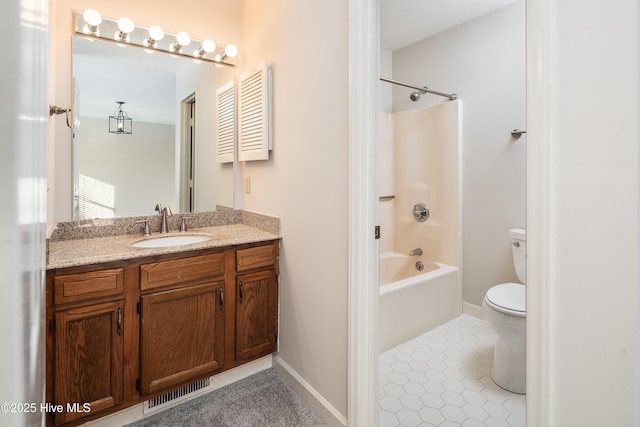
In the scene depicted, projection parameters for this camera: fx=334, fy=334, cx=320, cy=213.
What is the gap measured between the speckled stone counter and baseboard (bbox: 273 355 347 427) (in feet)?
2.51

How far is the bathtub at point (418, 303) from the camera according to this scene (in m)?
2.30

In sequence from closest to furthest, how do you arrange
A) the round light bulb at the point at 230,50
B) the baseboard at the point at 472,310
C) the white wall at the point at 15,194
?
the white wall at the point at 15,194 < the round light bulb at the point at 230,50 < the baseboard at the point at 472,310

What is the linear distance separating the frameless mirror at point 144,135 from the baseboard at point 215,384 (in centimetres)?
103

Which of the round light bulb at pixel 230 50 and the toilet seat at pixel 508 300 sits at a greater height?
the round light bulb at pixel 230 50

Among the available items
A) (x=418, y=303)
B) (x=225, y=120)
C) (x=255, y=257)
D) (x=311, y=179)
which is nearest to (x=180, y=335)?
(x=255, y=257)

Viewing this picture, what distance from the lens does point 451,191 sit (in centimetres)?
283

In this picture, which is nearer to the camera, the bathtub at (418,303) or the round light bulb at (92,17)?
the round light bulb at (92,17)

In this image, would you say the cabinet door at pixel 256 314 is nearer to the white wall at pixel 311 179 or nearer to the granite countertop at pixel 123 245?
the white wall at pixel 311 179

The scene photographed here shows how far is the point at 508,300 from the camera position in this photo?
6.39 ft

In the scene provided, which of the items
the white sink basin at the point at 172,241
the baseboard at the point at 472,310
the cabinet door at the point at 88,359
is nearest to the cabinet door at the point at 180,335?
the cabinet door at the point at 88,359

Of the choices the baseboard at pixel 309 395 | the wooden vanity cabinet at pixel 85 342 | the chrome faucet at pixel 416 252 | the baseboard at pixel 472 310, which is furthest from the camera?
the chrome faucet at pixel 416 252

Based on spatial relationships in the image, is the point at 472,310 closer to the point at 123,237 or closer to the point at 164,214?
the point at 164,214

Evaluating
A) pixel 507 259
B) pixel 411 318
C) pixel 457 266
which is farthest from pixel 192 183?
pixel 507 259

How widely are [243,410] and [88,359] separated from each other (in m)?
0.76
